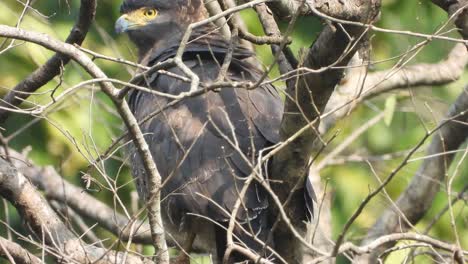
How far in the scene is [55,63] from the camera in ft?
19.4

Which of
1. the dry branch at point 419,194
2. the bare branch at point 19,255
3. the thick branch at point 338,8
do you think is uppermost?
the thick branch at point 338,8

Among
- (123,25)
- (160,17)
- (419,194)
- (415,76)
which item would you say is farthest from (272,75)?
(419,194)

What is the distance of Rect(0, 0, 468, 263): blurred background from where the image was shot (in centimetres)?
800

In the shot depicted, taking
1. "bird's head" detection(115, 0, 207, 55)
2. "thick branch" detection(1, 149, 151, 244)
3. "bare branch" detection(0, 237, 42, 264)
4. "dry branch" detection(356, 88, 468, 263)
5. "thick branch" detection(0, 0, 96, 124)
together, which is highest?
"thick branch" detection(0, 0, 96, 124)

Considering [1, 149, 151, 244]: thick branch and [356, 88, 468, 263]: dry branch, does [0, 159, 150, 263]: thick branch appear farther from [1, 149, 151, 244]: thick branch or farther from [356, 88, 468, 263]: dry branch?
[356, 88, 468, 263]: dry branch

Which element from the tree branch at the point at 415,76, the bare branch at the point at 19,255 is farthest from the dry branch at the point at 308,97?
the tree branch at the point at 415,76

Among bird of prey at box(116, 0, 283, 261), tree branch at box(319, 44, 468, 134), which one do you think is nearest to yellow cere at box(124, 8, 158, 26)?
bird of prey at box(116, 0, 283, 261)

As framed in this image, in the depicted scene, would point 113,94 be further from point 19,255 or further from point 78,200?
point 78,200

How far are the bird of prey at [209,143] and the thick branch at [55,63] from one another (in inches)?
22.2

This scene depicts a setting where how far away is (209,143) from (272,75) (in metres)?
2.05

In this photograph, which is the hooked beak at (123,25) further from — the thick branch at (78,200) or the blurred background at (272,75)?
the thick branch at (78,200)

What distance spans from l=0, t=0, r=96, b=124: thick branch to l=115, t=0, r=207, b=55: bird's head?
1.72 m

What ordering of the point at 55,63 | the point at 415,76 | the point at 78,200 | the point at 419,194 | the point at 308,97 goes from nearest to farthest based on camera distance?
the point at 308,97 → the point at 55,63 → the point at 419,194 → the point at 78,200 → the point at 415,76

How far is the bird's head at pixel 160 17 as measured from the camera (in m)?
7.64
